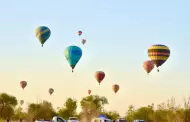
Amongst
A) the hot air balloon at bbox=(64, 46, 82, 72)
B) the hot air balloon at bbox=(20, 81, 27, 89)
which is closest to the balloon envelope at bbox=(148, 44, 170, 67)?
the hot air balloon at bbox=(64, 46, 82, 72)

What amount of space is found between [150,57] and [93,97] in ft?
329

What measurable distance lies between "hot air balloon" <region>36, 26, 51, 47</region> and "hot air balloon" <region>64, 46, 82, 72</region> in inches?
159

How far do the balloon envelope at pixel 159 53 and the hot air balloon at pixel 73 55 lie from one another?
441 inches

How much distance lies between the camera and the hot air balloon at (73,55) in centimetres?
8419

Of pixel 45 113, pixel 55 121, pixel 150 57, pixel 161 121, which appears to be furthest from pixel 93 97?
pixel 55 121

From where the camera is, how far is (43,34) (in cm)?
8669

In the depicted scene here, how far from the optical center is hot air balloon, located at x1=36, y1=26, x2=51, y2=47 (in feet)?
283

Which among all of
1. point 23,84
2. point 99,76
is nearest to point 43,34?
point 99,76

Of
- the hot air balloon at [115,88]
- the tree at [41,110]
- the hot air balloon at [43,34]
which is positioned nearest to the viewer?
the hot air balloon at [43,34]

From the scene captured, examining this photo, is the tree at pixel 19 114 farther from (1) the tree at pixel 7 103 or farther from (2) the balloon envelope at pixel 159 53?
(2) the balloon envelope at pixel 159 53

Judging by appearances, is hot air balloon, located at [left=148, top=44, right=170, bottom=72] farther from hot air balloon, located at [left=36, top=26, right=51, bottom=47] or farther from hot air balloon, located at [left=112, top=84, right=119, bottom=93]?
hot air balloon, located at [left=112, top=84, right=119, bottom=93]

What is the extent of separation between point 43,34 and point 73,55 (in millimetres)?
6180

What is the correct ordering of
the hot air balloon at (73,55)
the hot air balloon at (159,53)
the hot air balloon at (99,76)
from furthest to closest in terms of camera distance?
the hot air balloon at (99,76) → the hot air balloon at (73,55) → the hot air balloon at (159,53)

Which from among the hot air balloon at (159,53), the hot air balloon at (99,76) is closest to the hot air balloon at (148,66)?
the hot air balloon at (99,76)
